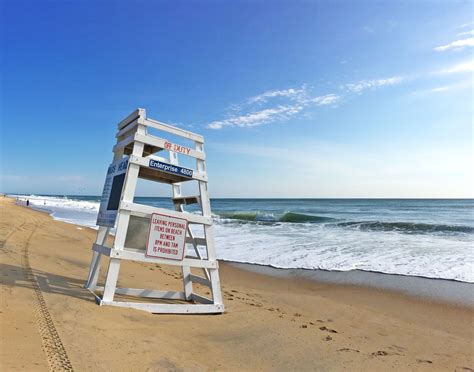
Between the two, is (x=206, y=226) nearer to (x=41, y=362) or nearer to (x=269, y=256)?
(x=41, y=362)

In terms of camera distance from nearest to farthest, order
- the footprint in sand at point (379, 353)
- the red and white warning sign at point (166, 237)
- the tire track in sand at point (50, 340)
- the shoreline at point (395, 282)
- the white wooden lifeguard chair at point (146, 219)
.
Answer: the tire track in sand at point (50, 340) < the footprint in sand at point (379, 353) < the white wooden lifeguard chair at point (146, 219) < the red and white warning sign at point (166, 237) < the shoreline at point (395, 282)

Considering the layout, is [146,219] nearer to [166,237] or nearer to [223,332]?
[166,237]

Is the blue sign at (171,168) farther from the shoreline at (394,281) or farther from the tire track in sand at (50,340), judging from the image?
the shoreline at (394,281)

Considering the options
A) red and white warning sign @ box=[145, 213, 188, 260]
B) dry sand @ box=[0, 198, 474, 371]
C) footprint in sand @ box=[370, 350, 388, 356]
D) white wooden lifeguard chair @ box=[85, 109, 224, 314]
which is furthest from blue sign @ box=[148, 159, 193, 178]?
footprint in sand @ box=[370, 350, 388, 356]

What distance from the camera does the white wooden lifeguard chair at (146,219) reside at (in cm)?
445

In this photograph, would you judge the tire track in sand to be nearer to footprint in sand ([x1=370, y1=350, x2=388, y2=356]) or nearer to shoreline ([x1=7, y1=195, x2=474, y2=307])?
footprint in sand ([x1=370, y1=350, x2=388, y2=356])

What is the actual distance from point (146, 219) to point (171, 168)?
76 cm

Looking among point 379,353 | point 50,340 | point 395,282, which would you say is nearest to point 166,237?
point 50,340

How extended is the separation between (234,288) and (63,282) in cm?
354

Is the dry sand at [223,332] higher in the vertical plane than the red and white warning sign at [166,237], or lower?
lower

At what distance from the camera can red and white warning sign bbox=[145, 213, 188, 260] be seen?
4637mm

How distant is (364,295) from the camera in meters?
7.72

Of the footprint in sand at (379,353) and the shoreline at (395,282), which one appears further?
the shoreline at (395,282)

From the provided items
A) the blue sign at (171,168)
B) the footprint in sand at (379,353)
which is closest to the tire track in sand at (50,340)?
the blue sign at (171,168)
